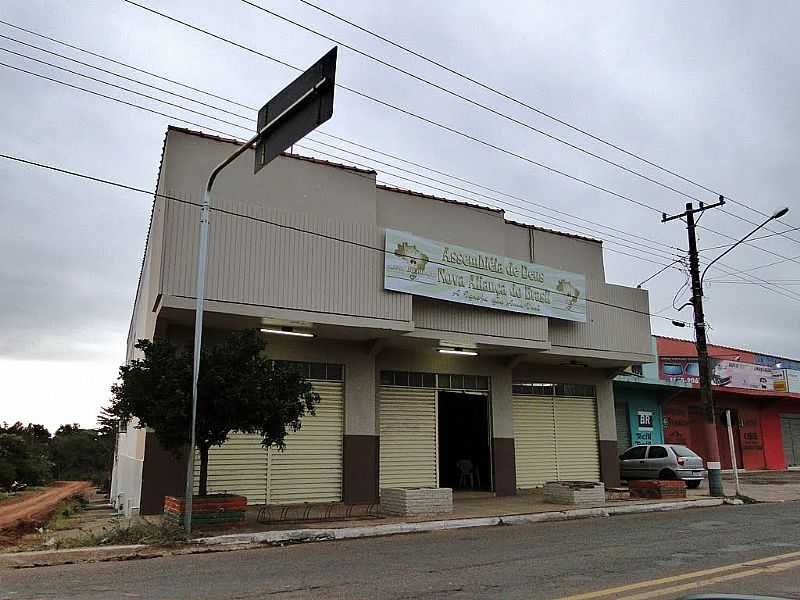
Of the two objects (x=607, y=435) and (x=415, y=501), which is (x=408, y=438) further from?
(x=607, y=435)

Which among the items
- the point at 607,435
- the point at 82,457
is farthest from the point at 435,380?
the point at 82,457

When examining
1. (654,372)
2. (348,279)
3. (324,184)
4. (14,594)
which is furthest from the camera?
(654,372)

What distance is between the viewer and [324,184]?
1894cm

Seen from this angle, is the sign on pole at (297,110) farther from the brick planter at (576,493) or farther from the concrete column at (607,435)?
the concrete column at (607,435)

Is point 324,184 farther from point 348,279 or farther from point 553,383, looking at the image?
point 553,383

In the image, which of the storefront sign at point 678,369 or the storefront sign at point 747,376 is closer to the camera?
the storefront sign at point 678,369

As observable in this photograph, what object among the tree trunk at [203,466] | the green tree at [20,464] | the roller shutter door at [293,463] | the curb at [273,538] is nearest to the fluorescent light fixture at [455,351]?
the roller shutter door at [293,463]

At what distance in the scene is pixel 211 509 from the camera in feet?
43.3

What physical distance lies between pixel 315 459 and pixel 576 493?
6.94m

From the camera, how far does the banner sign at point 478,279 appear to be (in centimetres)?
1827

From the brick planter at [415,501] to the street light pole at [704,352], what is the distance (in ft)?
30.6

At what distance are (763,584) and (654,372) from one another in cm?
2509

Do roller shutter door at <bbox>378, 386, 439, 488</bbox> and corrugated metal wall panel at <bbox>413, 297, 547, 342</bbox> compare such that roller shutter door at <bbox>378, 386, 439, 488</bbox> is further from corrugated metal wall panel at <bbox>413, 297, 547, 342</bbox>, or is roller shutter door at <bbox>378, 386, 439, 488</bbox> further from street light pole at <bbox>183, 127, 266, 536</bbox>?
street light pole at <bbox>183, 127, 266, 536</bbox>

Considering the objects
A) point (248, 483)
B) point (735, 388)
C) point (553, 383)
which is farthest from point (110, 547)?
point (735, 388)
